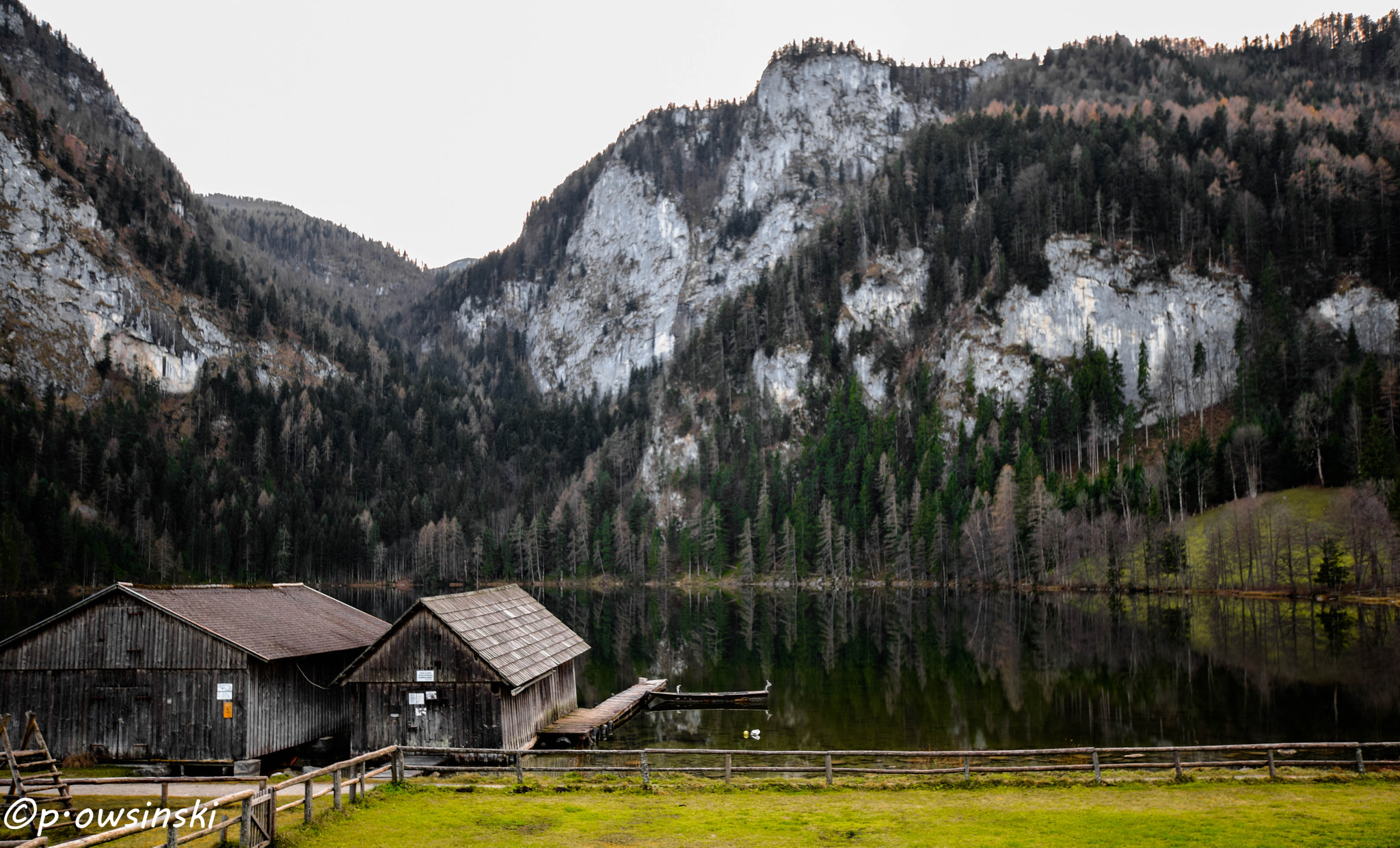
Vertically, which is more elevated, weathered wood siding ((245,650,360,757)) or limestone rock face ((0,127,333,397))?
limestone rock face ((0,127,333,397))

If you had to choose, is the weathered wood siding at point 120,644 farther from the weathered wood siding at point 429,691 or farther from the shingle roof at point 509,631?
the shingle roof at point 509,631

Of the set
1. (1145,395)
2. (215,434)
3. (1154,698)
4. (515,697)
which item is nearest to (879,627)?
(1154,698)

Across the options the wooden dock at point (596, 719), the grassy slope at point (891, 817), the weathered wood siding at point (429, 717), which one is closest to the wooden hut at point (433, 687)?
the weathered wood siding at point (429, 717)

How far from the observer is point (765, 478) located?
15462 cm

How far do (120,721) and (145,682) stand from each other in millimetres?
1569

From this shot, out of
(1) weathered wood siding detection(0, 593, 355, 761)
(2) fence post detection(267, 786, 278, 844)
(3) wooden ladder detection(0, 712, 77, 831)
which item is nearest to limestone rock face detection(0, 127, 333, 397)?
(1) weathered wood siding detection(0, 593, 355, 761)

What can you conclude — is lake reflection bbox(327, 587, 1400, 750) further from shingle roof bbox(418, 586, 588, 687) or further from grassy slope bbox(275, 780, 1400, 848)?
grassy slope bbox(275, 780, 1400, 848)

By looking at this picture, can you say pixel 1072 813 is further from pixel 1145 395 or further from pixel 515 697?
pixel 1145 395

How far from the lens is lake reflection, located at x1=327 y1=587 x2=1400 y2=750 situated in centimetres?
3559

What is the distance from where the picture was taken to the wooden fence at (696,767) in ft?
57.3

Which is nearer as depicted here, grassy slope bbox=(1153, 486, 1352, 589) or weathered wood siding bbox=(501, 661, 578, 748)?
weathered wood siding bbox=(501, 661, 578, 748)

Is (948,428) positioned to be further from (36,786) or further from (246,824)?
(246,824)

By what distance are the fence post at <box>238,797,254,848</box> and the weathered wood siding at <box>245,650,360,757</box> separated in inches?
534

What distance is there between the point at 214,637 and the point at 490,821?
49.7 feet
